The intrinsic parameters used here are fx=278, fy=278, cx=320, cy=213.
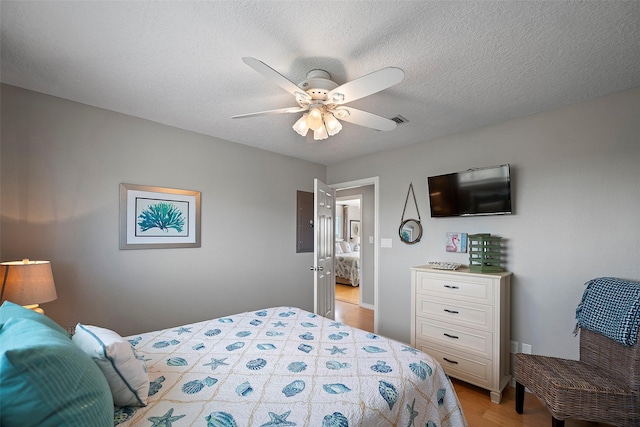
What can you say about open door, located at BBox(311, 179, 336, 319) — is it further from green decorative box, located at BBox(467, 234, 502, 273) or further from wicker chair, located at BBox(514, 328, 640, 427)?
wicker chair, located at BBox(514, 328, 640, 427)

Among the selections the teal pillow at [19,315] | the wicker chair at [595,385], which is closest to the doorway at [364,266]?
the wicker chair at [595,385]

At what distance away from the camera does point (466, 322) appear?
251 cm

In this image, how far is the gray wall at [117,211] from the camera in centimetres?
212

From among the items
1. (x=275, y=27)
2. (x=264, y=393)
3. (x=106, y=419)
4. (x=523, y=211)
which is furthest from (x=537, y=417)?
(x=275, y=27)

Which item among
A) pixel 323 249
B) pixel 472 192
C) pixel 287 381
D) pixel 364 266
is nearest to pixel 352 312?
pixel 364 266

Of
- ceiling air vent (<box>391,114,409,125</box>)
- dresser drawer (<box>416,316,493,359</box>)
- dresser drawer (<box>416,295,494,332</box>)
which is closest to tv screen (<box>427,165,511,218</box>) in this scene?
ceiling air vent (<box>391,114,409,125</box>)

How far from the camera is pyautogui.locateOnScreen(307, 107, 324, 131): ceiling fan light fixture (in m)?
1.77

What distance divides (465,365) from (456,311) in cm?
47

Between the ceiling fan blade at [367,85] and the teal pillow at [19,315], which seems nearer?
the teal pillow at [19,315]

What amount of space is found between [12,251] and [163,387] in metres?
1.83

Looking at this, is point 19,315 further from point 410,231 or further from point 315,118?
point 410,231

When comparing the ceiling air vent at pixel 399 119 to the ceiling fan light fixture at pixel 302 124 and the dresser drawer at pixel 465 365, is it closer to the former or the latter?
the ceiling fan light fixture at pixel 302 124

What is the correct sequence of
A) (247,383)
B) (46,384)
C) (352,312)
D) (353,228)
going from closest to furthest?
(46,384)
(247,383)
(352,312)
(353,228)

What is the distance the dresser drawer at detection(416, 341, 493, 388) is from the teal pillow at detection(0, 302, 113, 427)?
2630 mm
